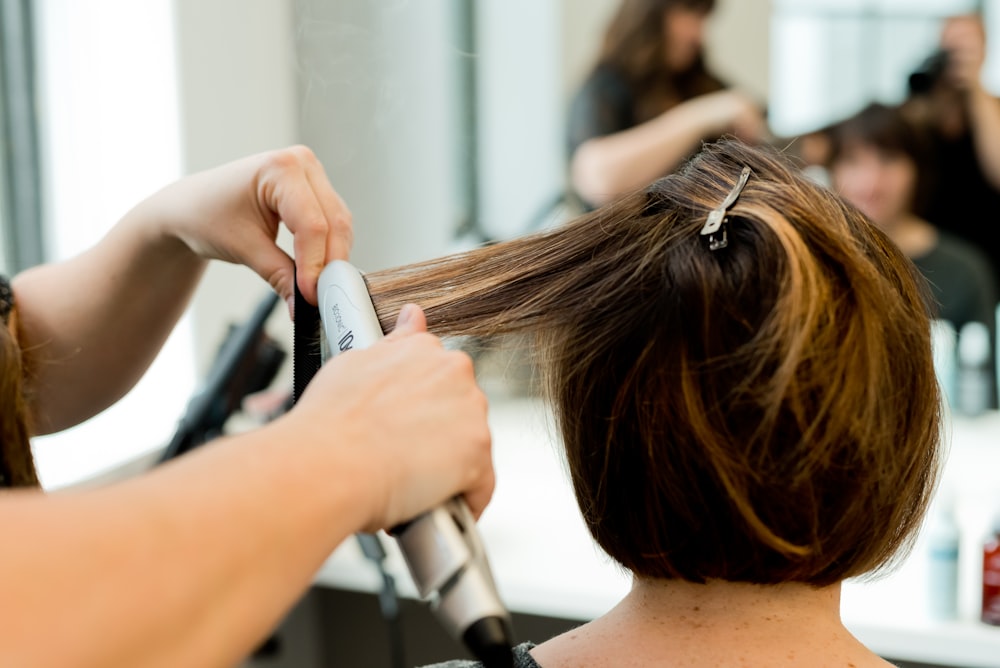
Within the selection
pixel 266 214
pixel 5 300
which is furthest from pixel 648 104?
pixel 5 300

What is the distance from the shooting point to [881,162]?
1558mm

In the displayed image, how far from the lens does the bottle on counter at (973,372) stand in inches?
61.7

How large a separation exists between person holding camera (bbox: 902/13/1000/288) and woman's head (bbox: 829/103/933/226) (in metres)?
0.02

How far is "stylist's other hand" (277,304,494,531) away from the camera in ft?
1.48

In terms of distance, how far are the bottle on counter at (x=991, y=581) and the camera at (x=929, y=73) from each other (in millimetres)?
680

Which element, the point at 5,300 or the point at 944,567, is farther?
the point at 944,567

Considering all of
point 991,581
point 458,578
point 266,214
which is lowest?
point 991,581

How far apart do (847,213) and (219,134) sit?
4.53 ft

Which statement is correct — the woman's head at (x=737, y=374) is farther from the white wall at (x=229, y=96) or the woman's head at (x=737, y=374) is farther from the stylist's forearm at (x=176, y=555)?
the white wall at (x=229, y=96)

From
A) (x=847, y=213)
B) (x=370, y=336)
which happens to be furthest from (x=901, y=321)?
(x=370, y=336)

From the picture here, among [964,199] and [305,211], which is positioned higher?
[305,211]

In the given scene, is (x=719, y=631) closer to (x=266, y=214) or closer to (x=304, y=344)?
(x=304, y=344)

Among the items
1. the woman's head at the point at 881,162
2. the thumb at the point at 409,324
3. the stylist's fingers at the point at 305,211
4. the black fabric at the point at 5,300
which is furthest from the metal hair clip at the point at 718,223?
the woman's head at the point at 881,162

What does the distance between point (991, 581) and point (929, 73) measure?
29.9 inches
